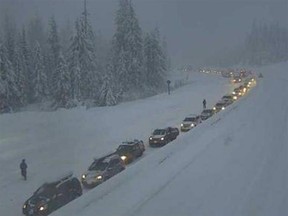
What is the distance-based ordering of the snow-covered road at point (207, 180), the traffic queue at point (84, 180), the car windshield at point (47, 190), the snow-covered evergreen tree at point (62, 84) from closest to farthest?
the snow-covered road at point (207, 180) < the traffic queue at point (84, 180) < the car windshield at point (47, 190) < the snow-covered evergreen tree at point (62, 84)

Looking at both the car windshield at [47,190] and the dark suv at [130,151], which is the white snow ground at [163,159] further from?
the car windshield at [47,190]

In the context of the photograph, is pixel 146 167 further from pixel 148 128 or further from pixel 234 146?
pixel 148 128

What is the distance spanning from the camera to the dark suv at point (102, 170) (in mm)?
28219

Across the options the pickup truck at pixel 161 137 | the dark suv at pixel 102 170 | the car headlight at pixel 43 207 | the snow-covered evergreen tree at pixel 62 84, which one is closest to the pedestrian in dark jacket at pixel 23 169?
the dark suv at pixel 102 170

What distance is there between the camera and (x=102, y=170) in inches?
1133

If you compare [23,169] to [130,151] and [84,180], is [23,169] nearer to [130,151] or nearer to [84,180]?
[84,180]

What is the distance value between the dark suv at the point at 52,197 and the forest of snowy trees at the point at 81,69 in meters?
40.2

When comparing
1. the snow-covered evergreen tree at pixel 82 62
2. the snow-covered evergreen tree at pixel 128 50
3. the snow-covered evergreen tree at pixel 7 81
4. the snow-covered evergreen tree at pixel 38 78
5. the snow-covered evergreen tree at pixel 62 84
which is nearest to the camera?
the snow-covered evergreen tree at pixel 7 81

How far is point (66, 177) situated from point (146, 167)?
493cm

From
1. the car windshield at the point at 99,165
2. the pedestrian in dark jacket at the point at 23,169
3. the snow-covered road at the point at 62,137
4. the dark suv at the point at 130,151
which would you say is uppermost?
the car windshield at the point at 99,165

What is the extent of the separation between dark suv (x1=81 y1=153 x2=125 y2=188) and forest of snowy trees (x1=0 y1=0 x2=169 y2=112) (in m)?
36.8

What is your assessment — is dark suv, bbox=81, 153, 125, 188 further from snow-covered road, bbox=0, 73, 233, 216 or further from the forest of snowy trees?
the forest of snowy trees

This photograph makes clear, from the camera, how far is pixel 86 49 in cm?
7731

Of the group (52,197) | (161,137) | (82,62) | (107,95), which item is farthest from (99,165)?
(82,62)
